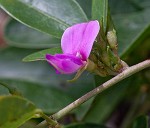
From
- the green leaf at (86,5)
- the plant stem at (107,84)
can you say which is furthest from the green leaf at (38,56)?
the green leaf at (86,5)

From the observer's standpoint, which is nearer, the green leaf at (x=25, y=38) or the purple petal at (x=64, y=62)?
the purple petal at (x=64, y=62)

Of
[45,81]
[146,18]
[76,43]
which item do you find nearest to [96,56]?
[76,43]

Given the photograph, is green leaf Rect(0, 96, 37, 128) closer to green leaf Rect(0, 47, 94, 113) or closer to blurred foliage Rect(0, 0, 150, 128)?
blurred foliage Rect(0, 0, 150, 128)

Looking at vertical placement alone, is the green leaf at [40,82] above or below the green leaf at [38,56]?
below

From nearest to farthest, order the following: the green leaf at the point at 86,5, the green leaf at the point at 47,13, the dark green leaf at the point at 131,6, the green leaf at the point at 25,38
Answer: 1. the green leaf at the point at 47,13
2. the green leaf at the point at 86,5
3. the dark green leaf at the point at 131,6
4. the green leaf at the point at 25,38

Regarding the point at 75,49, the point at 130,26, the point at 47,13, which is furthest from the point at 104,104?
the point at 75,49

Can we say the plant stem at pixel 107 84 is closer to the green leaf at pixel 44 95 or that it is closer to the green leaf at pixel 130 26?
the green leaf at pixel 130 26

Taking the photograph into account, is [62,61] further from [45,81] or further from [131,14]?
[45,81]

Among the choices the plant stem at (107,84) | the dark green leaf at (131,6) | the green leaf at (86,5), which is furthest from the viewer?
the dark green leaf at (131,6)
